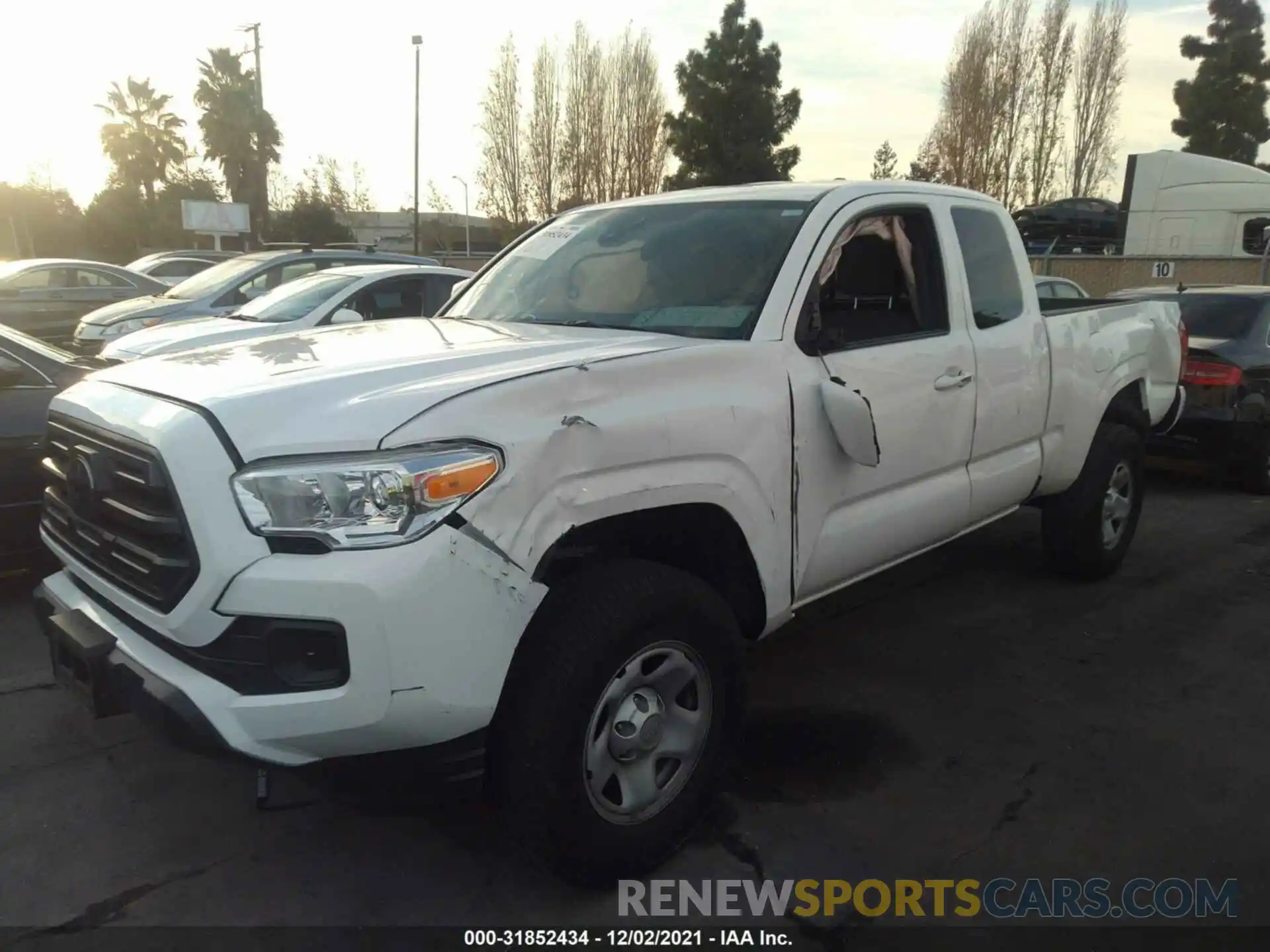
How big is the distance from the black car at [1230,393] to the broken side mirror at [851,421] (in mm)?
5289

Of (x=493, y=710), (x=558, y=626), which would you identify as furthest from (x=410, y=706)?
(x=558, y=626)

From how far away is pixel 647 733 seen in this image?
2615 mm

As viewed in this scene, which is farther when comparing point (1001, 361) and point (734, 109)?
point (734, 109)

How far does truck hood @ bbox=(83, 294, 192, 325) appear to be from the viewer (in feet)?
33.6

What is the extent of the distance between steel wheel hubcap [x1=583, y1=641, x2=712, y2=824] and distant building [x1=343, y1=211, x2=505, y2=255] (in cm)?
4167

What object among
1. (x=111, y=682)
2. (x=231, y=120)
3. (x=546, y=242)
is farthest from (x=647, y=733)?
(x=231, y=120)

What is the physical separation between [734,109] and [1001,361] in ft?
104

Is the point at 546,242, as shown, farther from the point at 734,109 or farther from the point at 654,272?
the point at 734,109

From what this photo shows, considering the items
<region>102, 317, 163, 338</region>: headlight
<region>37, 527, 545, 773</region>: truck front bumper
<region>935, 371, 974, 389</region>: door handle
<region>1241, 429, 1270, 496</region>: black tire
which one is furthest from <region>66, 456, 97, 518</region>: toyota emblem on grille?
<region>102, 317, 163, 338</region>: headlight

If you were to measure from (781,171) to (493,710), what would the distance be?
33577mm

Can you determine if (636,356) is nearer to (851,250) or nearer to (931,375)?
(851,250)

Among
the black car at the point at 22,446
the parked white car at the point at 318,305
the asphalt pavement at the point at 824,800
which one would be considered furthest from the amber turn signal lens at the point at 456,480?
the parked white car at the point at 318,305

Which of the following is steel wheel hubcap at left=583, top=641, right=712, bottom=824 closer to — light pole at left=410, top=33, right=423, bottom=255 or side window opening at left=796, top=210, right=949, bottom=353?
side window opening at left=796, top=210, right=949, bottom=353

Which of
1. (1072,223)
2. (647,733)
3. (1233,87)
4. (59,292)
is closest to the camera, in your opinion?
(647,733)
